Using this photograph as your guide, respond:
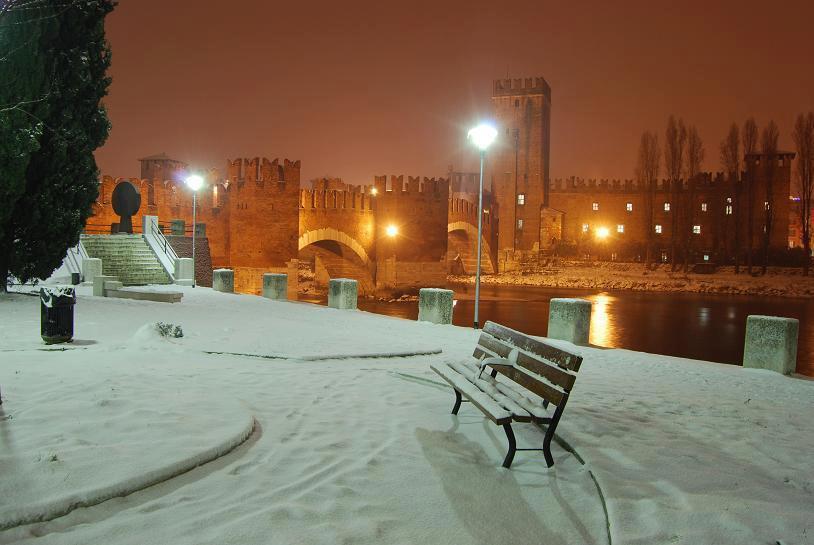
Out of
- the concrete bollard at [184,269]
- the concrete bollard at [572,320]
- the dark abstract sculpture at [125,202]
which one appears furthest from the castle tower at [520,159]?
the concrete bollard at [572,320]

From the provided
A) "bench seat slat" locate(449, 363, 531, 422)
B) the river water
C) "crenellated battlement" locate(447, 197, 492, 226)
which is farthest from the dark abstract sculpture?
"crenellated battlement" locate(447, 197, 492, 226)

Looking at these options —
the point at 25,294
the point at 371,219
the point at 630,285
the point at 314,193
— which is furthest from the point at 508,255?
the point at 25,294

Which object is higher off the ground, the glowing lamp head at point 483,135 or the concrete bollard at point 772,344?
the glowing lamp head at point 483,135

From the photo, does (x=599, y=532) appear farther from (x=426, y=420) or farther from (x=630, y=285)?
(x=630, y=285)

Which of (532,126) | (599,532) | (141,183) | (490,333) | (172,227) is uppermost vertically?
(532,126)

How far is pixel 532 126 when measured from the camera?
200 ft

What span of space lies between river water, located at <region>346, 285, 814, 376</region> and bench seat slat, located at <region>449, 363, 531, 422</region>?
1575 cm

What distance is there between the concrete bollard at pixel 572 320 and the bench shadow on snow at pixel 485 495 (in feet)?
21.4

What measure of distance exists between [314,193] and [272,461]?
114ft

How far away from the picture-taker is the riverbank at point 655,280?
137ft

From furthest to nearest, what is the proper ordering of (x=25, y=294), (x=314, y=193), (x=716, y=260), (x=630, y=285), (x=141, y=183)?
1. (x=716, y=260)
2. (x=630, y=285)
3. (x=314, y=193)
4. (x=141, y=183)
5. (x=25, y=294)

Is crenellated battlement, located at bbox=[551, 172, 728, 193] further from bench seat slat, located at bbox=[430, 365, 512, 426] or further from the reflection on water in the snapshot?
bench seat slat, located at bbox=[430, 365, 512, 426]

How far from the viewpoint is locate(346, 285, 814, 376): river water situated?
854 inches

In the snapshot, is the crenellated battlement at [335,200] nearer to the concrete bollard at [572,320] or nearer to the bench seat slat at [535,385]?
the concrete bollard at [572,320]
